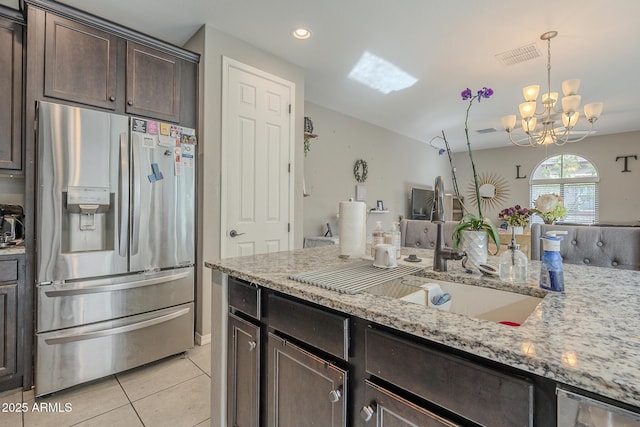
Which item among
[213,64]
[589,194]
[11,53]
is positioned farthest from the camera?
[589,194]

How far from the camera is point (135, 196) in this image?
209 cm

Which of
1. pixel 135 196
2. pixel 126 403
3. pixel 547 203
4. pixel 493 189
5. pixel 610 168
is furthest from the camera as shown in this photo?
pixel 493 189

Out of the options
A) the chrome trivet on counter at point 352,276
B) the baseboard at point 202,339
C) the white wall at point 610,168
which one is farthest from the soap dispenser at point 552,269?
the white wall at point 610,168

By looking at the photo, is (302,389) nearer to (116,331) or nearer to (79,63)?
(116,331)

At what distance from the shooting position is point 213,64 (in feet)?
8.35

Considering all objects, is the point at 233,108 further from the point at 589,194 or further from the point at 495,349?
the point at 589,194

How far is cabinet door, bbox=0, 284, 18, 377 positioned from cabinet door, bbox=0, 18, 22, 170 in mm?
828

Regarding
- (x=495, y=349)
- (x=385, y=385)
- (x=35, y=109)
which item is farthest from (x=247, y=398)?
(x=35, y=109)

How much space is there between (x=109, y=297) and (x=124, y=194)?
686mm

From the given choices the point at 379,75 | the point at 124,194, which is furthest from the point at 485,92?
the point at 379,75

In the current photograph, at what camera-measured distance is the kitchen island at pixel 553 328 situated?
492 mm

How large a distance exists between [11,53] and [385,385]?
114 inches

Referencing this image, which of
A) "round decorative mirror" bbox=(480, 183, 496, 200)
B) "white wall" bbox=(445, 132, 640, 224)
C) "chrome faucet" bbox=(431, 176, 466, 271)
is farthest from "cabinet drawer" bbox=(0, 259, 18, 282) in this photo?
"round decorative mirror" bbox=(480, 183, 496, 200)

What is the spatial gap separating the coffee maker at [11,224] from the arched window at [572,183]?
828 centimetres
